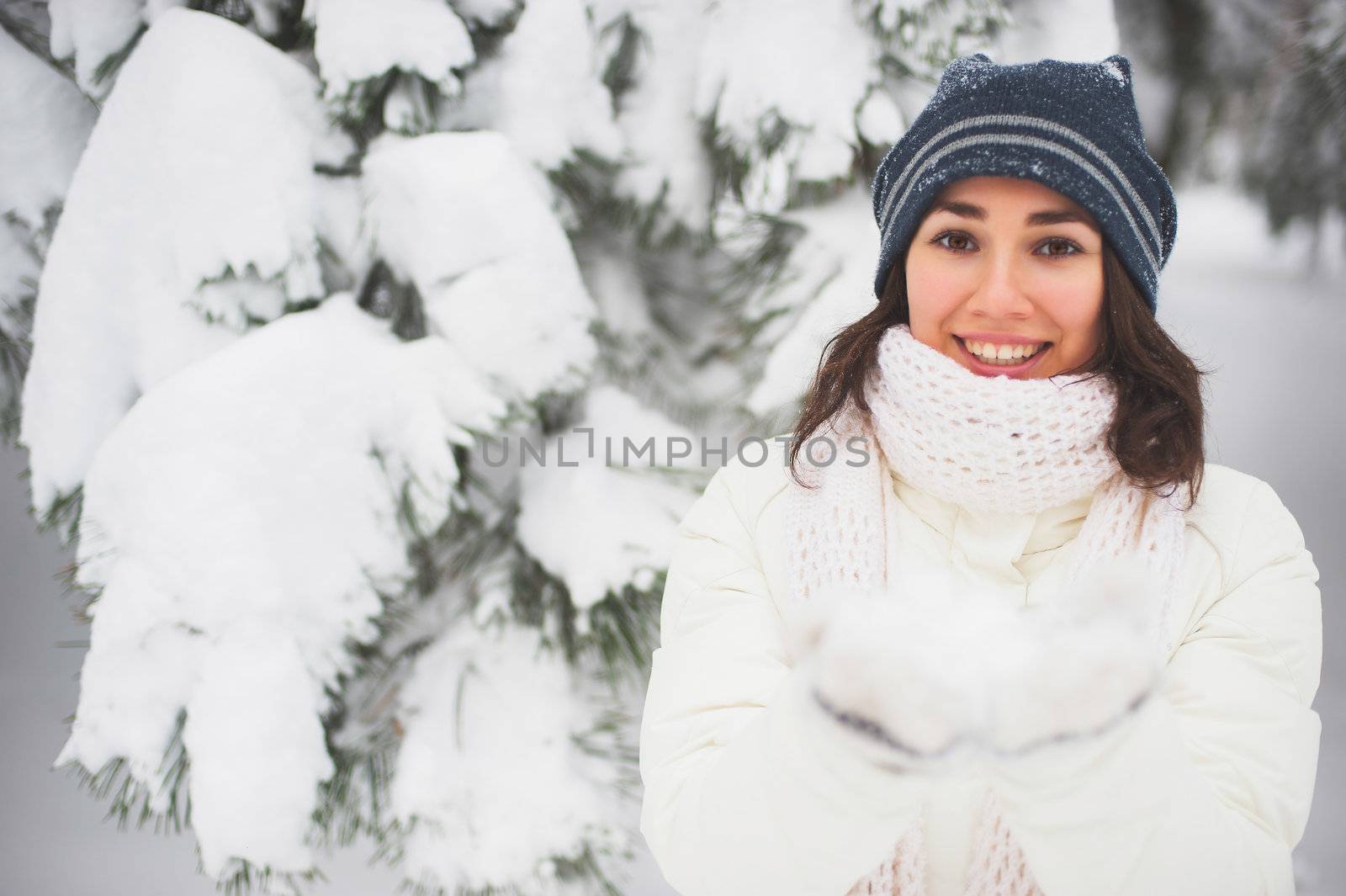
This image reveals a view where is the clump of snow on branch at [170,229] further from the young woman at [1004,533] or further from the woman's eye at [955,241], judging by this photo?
the woman's eye at [955,241]

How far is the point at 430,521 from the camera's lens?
1555mm

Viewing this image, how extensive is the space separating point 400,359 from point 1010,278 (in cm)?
105

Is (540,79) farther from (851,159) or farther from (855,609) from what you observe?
(855,609)

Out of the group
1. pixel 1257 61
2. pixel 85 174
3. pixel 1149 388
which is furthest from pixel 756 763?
pixel 1257 61

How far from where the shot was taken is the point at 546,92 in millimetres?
1645

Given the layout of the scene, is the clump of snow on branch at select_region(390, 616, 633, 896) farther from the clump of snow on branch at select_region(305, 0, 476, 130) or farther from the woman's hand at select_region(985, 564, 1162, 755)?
the woman's hand at select_region(985, 564, 1162, 755)

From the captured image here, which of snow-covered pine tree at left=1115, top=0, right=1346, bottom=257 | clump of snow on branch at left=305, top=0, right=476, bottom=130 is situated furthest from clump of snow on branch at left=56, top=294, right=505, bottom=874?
snow-covered pine tree at left=1115, top=0, right=1346, bottom=257

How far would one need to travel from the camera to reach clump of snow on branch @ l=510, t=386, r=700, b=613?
65.9 inches

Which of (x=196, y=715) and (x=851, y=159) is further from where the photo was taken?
(x=851, y=159)

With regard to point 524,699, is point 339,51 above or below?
above

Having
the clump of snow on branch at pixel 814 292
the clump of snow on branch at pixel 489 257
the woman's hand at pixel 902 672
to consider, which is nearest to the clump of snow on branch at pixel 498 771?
the clump of snow on branch at pixel 489 257

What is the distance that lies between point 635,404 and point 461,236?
523 millimetres

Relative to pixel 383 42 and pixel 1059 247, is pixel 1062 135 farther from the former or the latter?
pixel 383 42

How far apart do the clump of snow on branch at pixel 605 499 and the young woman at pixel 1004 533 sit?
551mm
